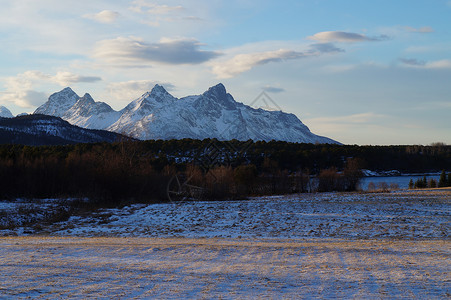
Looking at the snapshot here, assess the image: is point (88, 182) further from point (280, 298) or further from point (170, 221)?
point (280, 298)

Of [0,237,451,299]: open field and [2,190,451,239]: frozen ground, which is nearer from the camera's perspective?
[0,237,451,299]: open field

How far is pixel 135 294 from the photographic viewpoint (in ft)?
31.5

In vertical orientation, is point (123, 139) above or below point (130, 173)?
above

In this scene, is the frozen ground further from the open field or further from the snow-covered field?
the open field

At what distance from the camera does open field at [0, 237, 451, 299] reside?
984 cm

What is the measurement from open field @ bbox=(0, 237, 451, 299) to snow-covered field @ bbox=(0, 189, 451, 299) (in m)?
0.03

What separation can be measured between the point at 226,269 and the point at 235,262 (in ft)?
3.88

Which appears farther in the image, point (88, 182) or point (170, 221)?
point (88, 182)

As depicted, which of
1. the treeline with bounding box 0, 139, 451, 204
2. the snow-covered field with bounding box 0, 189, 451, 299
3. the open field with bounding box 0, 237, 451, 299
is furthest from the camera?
the treeline with bounding box 0, 139, 451, 204

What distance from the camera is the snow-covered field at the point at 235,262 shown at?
9.99 metres

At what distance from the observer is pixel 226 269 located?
12445mm

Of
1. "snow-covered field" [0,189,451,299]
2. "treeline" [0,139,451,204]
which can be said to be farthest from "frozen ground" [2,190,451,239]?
"treeline" [0,139,451,204]

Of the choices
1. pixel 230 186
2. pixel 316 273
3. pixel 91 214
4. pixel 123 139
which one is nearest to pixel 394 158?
pixel 230 186

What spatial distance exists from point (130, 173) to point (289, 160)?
74785 millimetres
